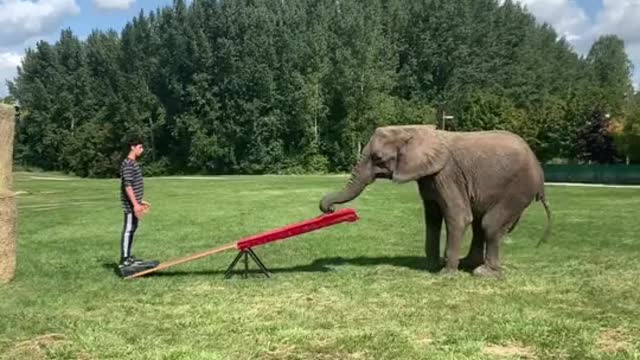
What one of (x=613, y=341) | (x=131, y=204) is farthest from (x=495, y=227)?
(x=131, y=204)

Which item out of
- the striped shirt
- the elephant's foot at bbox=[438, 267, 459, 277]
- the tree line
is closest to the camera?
the elephant's foot at bbox=[438, 267, 459, 277]

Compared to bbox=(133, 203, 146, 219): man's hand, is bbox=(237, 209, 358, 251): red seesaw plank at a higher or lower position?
lower

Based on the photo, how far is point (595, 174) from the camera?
192 feet

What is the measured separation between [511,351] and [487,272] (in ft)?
14.0

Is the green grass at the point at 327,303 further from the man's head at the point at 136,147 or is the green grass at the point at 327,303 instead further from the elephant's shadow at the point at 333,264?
the man's head at the point at 136,147

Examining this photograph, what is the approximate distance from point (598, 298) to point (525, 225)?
1072 cm

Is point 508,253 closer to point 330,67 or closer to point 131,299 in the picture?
point 131,299

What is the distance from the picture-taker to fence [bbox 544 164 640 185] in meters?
55.4

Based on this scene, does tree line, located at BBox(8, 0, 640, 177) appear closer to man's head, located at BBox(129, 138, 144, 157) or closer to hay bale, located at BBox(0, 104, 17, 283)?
man's head, located at BBox(129, 138, 144, 157)

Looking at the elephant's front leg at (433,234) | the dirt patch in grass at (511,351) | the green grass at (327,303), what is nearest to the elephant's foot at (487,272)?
the green grass at (327,303)

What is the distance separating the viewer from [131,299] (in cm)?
1002

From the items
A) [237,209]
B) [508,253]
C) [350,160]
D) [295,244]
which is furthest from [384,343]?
[350,160]

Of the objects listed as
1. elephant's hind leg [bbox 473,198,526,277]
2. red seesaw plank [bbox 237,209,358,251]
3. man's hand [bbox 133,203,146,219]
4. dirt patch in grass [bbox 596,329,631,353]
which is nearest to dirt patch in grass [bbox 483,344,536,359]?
dirt patch in grass [bbox 596,329,631,353]

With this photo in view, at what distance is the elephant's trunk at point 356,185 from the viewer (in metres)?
12.0
